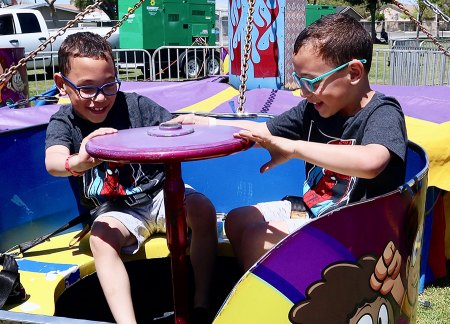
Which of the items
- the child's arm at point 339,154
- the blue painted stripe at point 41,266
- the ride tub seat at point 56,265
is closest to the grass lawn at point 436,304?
the ride tub seat at point 56,265

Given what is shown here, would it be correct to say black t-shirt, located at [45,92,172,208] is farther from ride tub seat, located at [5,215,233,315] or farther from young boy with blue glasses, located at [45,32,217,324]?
ride tub seat, located at [5,215,233,315]

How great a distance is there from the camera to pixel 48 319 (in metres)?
1.34

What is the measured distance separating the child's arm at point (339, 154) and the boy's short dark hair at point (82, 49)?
69 centimetres

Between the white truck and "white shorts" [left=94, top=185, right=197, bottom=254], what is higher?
the white truck

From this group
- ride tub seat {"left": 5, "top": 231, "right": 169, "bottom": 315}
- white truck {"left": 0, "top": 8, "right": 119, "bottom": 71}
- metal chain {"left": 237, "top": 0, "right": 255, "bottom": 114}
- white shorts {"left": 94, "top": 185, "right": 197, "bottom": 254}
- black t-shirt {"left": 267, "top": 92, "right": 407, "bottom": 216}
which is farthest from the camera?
white truck {"left": 0, "top": 8, "right": 119, "bottom": 71}

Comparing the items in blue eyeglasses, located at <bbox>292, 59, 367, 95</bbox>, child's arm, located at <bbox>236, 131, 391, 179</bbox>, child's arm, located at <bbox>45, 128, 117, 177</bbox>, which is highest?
blue eyeglasses, located at <bbox>292, 59, 367, 95</bbox>

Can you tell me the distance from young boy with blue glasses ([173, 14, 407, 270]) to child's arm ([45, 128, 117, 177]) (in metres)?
0.45

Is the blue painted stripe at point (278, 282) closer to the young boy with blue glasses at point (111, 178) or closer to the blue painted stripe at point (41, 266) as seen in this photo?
the young boy with blue glasses at point (111, 178)

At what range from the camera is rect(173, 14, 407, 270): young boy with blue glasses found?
1.52 m

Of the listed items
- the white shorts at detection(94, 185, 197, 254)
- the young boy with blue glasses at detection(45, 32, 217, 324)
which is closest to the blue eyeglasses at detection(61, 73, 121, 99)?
the young boy with blue glasses at detection(45, 32, 217, 324)

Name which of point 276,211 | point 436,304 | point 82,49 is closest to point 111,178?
point 82,49

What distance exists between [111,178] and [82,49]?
0.47 metres

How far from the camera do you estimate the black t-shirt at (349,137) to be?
5.24 ft

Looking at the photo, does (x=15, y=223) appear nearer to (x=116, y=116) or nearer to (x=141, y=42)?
(x=116, y=116)
